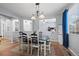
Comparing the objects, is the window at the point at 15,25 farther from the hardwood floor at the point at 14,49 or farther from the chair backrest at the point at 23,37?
the hardwood floor at the point at 14,49

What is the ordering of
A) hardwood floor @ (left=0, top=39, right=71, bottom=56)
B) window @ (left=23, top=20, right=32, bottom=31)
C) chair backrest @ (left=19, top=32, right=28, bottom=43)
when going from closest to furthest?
hardwood floor @ (left=0, top=39, right=71, bottom=56) → window @ (left=23, top=20, right=32, bottom=31) → chair backrest @ (left=19, top=32, right=28, bottom=43)

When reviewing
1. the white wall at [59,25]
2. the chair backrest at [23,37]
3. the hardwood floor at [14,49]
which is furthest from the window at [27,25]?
the white wall at [59,25]

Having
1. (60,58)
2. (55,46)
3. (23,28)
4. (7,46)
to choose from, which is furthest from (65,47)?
(7,46)

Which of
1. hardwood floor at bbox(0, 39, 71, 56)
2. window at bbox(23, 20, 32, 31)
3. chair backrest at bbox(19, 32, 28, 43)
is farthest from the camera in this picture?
chair backrest at bbox(19, 32, 28, 43)

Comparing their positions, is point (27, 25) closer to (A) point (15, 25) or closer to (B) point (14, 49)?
(A) point (15, 25)

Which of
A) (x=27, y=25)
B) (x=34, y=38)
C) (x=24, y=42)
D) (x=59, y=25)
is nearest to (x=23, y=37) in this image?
(x=24, y=42)

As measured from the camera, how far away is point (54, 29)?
351 cm

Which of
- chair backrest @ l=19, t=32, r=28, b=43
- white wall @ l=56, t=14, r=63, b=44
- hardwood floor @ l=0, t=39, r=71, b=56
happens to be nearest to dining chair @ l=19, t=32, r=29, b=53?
chair backrest @ l=19, t=32, r=28, b=43

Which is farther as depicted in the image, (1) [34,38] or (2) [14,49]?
(1) [34,38]

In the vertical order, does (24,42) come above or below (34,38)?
below

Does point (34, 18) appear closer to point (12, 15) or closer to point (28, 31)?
point (28, 31)

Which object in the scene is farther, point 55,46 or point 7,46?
point 55,46

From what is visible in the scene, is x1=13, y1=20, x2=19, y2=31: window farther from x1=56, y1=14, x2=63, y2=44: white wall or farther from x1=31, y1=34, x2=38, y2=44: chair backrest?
x1=56, y1=14, x2=63, y2=44: white wall

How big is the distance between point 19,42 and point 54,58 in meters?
1.41
